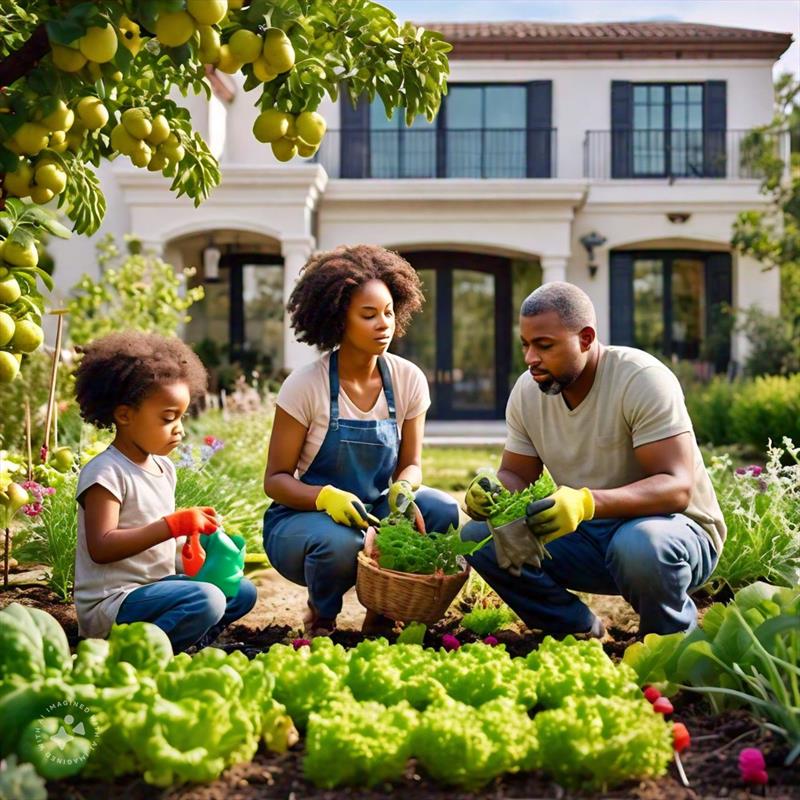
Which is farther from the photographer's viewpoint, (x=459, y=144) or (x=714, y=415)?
(x=459, y=144)

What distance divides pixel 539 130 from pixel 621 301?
3.02 metres

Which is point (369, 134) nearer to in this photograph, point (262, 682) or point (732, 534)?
point (732, 534)

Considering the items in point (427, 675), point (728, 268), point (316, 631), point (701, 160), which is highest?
point (701, 160)

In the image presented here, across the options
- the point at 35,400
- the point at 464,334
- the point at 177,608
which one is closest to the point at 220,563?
the point at 177,608

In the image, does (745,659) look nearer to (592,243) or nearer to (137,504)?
(137,504)

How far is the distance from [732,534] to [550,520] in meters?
1.53

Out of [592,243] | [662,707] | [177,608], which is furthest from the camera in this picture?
[592,243]

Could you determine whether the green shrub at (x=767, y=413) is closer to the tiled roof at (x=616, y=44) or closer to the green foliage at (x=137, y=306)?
the green foliage at (x=137, y=306)

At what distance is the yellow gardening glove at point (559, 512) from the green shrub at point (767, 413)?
7038 millimetres

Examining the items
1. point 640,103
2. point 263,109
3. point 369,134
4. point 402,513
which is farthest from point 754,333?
point 263,109

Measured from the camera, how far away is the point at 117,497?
2896mm

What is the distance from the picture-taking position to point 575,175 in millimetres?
16453

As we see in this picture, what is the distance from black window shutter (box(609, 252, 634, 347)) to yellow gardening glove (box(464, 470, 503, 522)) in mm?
13297

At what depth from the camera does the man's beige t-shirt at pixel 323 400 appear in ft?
11.7
